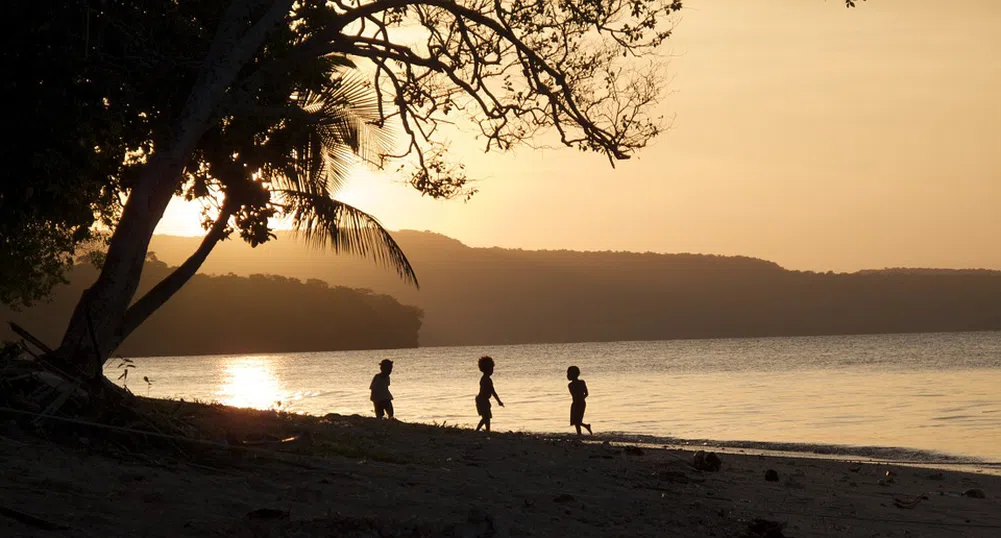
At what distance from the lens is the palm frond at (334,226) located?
15.2 metres

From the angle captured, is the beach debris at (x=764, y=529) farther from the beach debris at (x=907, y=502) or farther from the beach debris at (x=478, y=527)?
the beach debris at (x=907, y=502)

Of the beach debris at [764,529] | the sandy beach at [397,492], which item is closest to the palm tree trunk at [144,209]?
the sandy beach at [397,492]

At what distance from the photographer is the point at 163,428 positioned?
30.2ft

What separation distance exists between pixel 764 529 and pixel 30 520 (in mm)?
5659

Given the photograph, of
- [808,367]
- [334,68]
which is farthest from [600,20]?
[808,367]

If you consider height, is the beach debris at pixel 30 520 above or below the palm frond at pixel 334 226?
below

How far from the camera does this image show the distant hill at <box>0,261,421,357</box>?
141m

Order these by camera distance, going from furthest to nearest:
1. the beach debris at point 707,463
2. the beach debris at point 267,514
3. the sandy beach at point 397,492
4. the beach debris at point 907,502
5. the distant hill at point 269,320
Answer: the distant hill at point 269,320, the beach debris at point 707,463, the beach debris at point 907,502, the beach debris at point 267,514, the sandy beach at point 397,492

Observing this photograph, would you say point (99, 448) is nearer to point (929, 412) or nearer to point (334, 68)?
point (334, 68)

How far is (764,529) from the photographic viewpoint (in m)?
8.77

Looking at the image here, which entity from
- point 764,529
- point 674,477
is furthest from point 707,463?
point 764,529

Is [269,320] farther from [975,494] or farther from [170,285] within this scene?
[975,494]

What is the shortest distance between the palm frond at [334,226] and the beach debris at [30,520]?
29.4ft

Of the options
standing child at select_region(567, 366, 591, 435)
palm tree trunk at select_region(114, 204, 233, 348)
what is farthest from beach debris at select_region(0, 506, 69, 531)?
standing child at select_region(567, 366, 591, 435)
